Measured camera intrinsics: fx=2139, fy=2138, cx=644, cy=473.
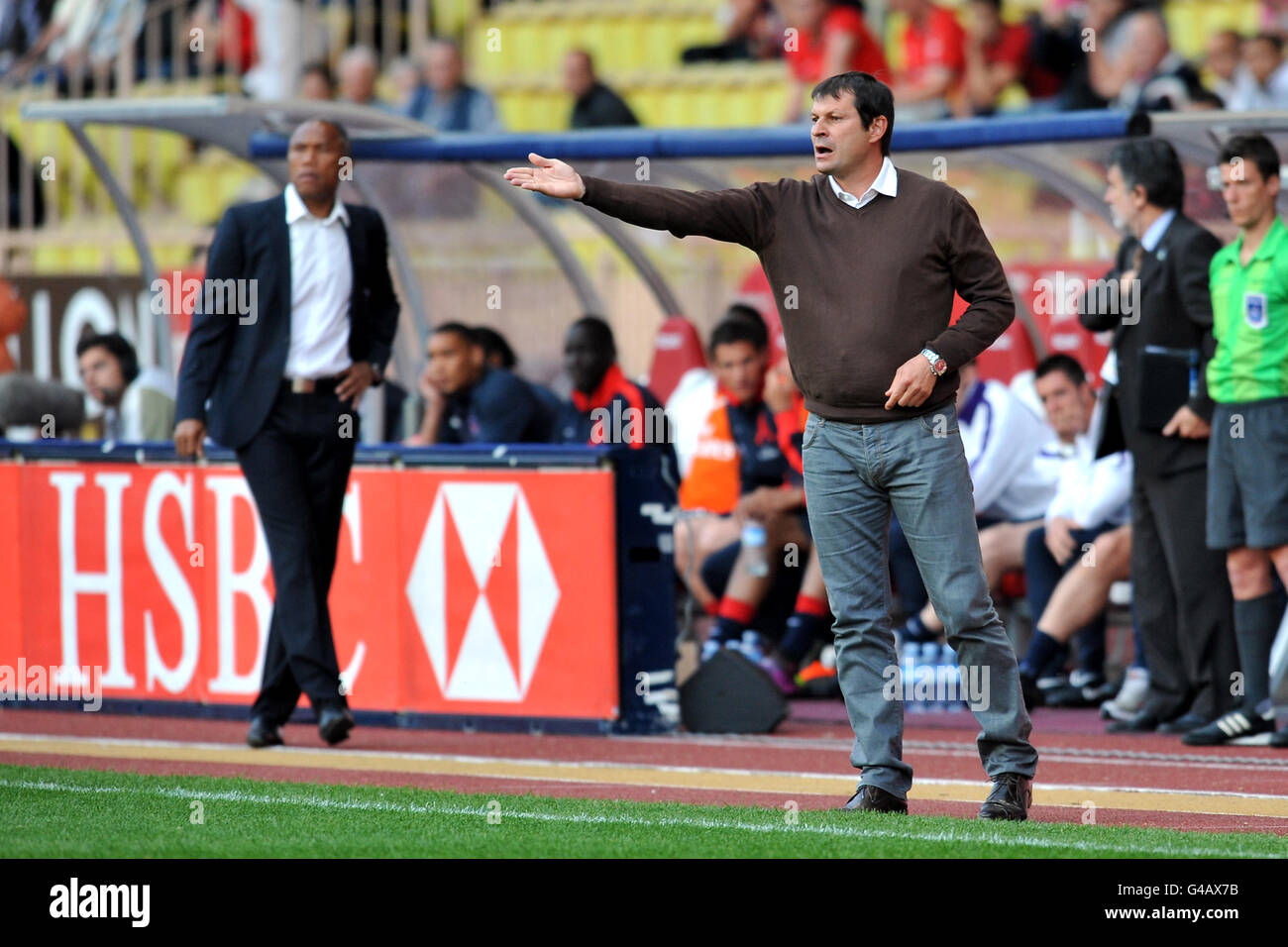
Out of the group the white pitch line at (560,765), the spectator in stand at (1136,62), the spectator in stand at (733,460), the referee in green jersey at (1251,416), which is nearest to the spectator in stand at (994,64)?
the spectator in stand at (1136,62)

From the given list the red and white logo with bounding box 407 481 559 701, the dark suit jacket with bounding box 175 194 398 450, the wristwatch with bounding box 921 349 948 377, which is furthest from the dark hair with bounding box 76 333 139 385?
the wristwatch with bounding box 921 349 948 377

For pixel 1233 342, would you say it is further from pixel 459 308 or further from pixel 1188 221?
pixel 459 308

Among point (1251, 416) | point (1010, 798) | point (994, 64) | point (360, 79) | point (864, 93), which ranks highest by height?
point (360, 79)

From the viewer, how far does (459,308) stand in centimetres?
1305

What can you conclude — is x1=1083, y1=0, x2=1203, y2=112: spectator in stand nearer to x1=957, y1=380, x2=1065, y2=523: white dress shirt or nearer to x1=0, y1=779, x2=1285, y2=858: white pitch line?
x1=957, y1=380, x2=1065, y2=523: white dress shirt

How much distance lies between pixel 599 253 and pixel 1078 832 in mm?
9617

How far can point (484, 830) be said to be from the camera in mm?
6227

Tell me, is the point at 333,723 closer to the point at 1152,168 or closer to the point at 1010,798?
the point at 1010,798

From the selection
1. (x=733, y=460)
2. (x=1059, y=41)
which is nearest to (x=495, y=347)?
(x=733, y=460)

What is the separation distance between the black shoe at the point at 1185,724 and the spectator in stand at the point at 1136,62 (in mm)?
5807

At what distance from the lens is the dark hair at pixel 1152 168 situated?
886 cm

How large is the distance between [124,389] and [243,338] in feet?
11.8

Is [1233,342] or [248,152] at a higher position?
[248,152]

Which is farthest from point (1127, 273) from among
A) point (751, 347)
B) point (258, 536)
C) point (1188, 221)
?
point (258, 536)
